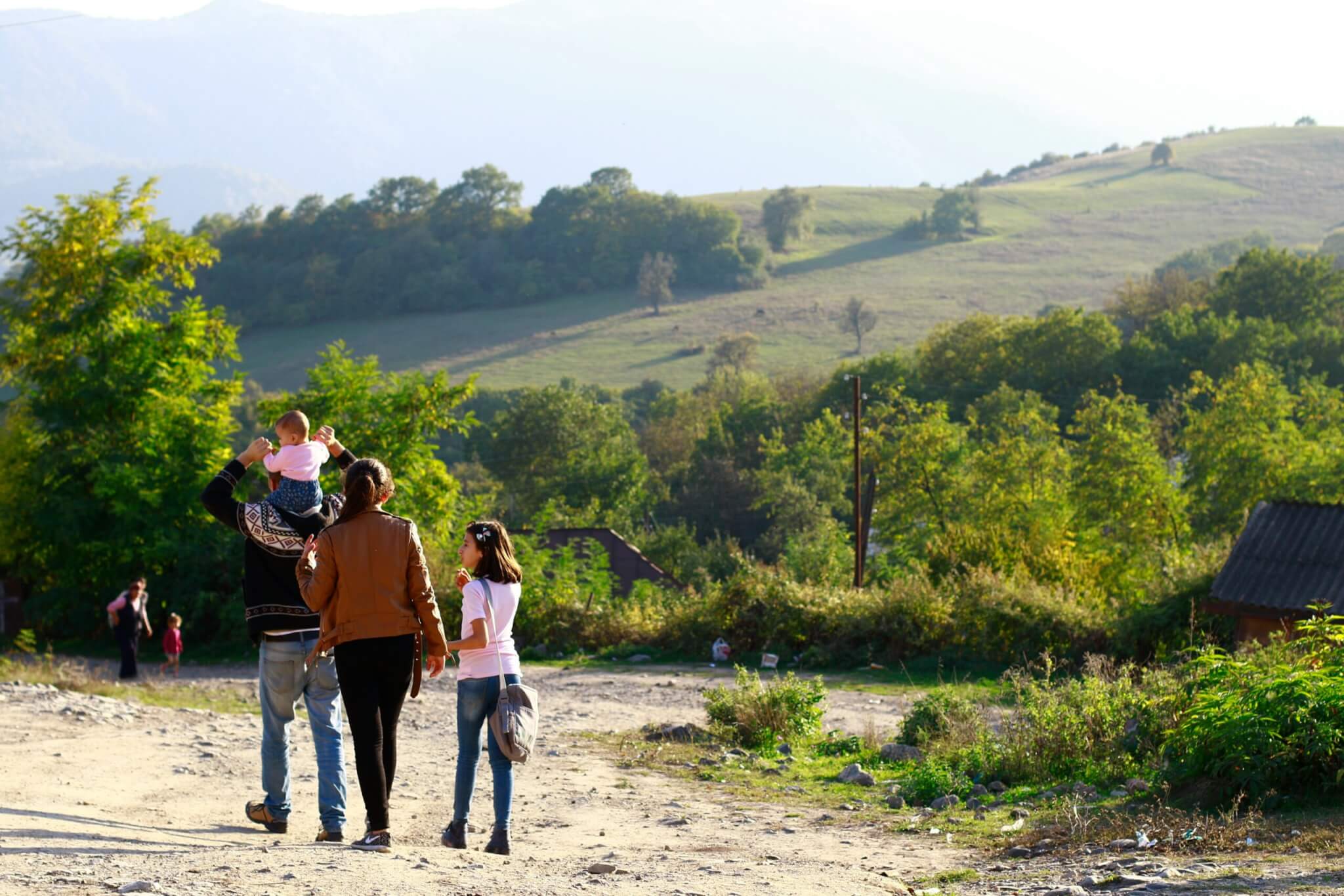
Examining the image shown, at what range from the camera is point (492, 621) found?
21.6ft

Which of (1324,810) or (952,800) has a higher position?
(1324,810)

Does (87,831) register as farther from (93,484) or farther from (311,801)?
(93,484)

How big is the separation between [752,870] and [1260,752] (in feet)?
10.9

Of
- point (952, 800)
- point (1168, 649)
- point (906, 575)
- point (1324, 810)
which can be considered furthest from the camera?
Result: point (906, 575)

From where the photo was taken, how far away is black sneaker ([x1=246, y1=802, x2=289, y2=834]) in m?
7.09

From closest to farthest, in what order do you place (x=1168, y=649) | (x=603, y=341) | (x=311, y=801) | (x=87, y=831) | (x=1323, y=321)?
1. (x=87, y=831)
2. (x=311, y=801)
3. (x=1168, y=649)
4. (x=1323, y=321)
5. (x=603, y=341)

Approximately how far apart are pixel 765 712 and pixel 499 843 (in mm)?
6589

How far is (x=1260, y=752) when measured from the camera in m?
7.80

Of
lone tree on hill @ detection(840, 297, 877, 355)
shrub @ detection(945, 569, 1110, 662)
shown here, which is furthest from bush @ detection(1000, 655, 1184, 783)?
lone tree on hill @ detection(840, 297, 877, 355)

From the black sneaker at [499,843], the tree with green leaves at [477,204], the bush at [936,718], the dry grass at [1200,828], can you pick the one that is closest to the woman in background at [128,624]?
the bush at [936,718]

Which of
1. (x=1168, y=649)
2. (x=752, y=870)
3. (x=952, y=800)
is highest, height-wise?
(x=752, y=870)

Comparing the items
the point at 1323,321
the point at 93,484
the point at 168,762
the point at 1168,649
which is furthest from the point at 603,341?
the point at 168,762

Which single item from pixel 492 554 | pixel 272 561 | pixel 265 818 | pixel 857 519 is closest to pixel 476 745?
pixel 492 554

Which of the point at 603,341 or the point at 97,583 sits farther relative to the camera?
the point at 603,341
